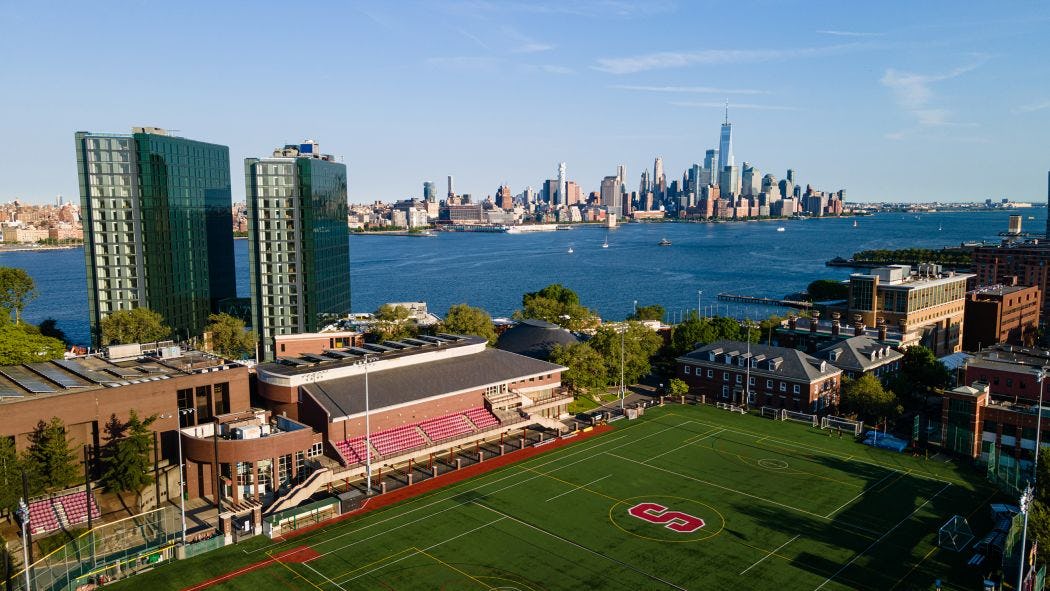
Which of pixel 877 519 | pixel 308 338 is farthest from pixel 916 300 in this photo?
pixel 308 338

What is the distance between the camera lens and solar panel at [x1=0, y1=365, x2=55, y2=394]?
157 feet

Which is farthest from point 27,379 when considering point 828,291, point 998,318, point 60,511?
point 828,291

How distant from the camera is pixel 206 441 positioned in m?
49.4

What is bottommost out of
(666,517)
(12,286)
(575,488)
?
(575,488)

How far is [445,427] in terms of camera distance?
6112 centimetres

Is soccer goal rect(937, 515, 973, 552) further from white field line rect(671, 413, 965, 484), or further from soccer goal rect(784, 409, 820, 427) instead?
soccer goal rect(784, 409, 820, 427)

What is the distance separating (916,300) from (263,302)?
89.9m

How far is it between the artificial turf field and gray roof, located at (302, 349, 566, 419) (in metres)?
10.2

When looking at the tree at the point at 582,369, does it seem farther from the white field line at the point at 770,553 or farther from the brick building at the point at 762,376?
the white field line at the point at 770,553

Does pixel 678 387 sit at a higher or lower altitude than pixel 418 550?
higher

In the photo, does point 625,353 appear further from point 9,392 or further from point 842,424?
point 9,392

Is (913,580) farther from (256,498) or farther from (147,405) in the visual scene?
(147,405)

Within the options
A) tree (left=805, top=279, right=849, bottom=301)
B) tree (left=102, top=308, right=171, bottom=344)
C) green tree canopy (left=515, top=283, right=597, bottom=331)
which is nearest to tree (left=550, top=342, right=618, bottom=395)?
green tree canopy (left=515, top=283, right=597, bottom=331)

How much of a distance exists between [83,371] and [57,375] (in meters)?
2.50
